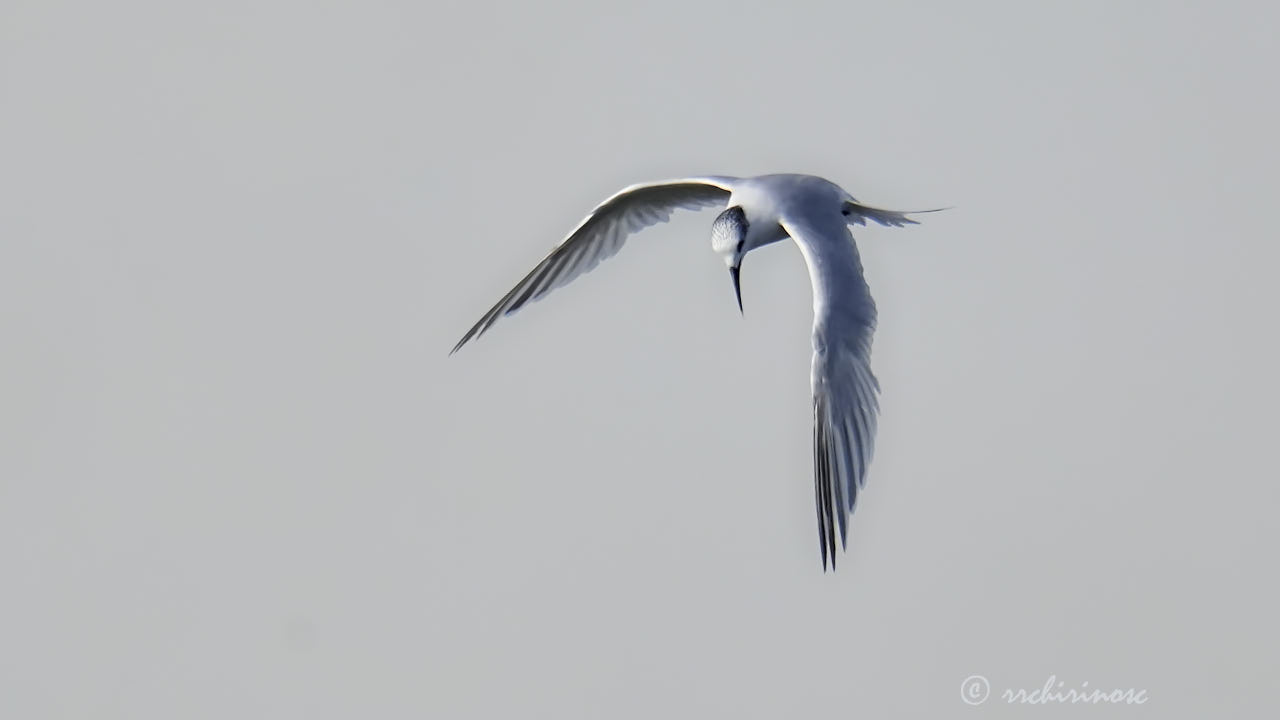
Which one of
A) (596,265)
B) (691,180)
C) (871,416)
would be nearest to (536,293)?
(596,265)

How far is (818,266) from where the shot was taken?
10.4 metres

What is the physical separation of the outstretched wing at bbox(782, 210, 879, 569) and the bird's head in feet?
1.98

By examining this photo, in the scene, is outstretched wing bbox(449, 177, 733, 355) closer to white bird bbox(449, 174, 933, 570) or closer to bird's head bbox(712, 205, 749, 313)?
white bird bbox(449, 174, 933, 570)

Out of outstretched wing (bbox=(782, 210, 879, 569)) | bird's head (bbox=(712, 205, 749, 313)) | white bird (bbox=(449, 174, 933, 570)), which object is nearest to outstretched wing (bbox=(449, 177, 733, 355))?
white bird (bbox=(449, 174, 933, 570))

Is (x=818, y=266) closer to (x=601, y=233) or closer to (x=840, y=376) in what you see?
(x=840, y=376)

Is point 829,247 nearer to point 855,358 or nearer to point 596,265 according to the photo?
point 855,358

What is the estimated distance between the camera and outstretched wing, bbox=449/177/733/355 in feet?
40.2

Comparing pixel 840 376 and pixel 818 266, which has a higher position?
pixel 818 266

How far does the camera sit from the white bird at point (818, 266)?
1013 centimetres

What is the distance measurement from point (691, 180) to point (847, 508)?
2819 millimetres

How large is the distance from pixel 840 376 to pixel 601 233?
9.09 ft

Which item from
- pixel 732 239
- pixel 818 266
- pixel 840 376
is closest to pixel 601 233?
pixel 732 239

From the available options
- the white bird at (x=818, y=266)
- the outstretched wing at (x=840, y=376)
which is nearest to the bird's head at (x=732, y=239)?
the white bird at (x=818, y=266)

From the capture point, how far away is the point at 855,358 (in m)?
10.4
